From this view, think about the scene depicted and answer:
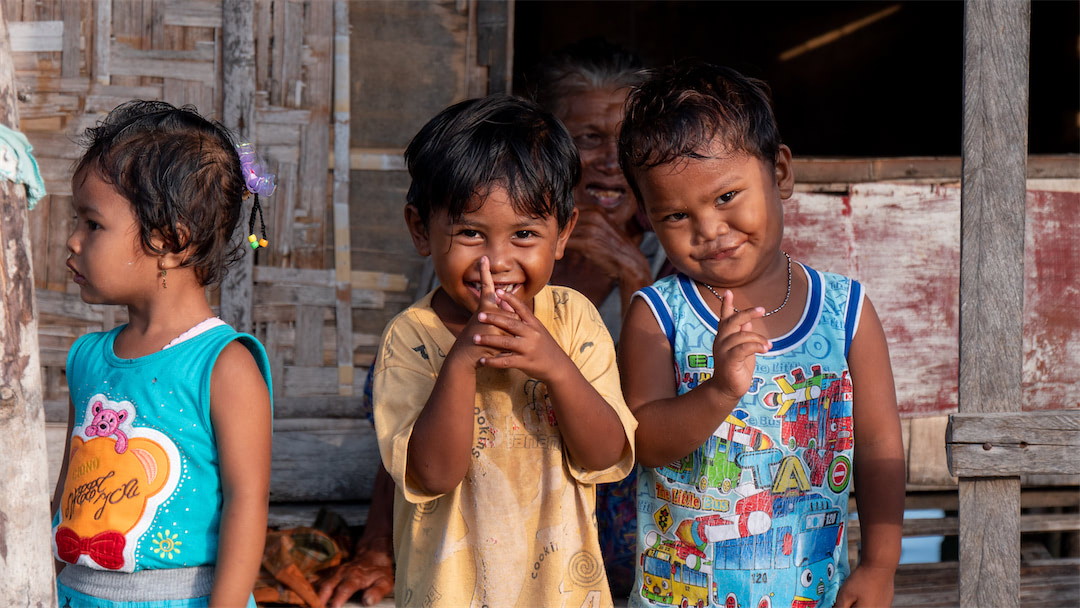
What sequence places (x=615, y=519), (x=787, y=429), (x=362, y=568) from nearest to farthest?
(x=787, y=429) → (x=615, y=519) → (x=362, y=568)

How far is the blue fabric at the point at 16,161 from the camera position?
1.50 metres

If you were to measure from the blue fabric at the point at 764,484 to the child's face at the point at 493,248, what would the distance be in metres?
0.34

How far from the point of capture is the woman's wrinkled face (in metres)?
2.90

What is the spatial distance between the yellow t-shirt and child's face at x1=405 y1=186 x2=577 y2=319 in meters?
0.15

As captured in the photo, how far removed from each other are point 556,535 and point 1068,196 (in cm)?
267

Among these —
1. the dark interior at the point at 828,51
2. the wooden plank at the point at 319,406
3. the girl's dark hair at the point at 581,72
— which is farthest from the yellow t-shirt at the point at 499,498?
the dark interior at the point at 828,51

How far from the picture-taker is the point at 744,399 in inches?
74.5

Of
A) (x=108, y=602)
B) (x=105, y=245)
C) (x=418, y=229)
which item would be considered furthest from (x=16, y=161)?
(x=108, y=602)

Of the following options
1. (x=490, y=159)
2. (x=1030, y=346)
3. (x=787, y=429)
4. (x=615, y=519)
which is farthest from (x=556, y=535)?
(x=1030, y=346)

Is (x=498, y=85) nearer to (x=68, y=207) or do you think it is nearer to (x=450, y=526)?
(x=68, y=207)

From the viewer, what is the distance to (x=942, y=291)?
134 inches

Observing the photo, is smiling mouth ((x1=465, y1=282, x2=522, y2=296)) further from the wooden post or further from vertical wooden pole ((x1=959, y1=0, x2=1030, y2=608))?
vertical wooden pole ((x1=959, y1=0, x2=1030, y2=608))

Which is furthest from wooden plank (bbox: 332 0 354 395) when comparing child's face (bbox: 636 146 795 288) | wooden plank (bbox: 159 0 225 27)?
child's face (bbox: 636 146 795 288)

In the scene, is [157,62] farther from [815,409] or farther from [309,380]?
[815,409]
